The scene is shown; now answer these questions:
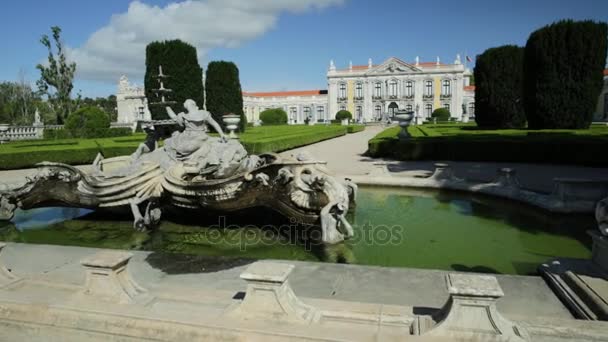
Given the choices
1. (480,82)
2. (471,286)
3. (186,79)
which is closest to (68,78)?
(186,79)

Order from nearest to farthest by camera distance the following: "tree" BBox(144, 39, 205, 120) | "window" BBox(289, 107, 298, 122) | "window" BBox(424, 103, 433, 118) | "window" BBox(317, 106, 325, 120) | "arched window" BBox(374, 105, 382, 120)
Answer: "tree" BBox(144, 39, 205, 120)
"window" BBox(424, 103, 433, 118)
"arched window" BBox(374, 105, 382, 120)
"window" BBox(289, 107, 298, 122)
"window" BBox(317, 106, 325, 120)

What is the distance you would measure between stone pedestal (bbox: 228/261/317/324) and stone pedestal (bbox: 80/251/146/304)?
913 mm

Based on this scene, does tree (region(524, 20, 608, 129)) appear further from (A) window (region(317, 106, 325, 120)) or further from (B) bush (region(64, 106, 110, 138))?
(A) window (region(317, 106, 325, 120))

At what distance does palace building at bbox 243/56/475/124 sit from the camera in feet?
222

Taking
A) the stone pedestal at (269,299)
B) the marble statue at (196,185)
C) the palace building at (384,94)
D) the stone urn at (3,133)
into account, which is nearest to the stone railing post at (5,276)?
the stone pedestal at (269,299)

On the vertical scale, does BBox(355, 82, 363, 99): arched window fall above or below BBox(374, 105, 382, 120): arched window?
above

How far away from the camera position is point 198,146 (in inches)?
264

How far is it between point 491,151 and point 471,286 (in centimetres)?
1278

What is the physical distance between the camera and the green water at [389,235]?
4.93 m

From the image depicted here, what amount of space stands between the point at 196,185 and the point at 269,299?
3573 mm

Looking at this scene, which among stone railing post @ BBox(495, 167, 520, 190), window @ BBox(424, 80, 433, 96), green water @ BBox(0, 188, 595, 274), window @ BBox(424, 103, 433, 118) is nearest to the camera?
green water @ BBox(0, 188, 595, 274)

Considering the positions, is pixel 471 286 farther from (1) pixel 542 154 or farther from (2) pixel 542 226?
(1) pixel 542 154

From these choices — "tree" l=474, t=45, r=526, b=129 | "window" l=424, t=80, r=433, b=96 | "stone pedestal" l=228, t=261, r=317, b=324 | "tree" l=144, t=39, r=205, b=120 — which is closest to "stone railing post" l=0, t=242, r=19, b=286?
"stone pedestal" l=228, t=261, r=317, b=324

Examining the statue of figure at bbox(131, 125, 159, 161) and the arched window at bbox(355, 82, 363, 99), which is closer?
the statue of figure at bbox(131, 125, 159, 161)
